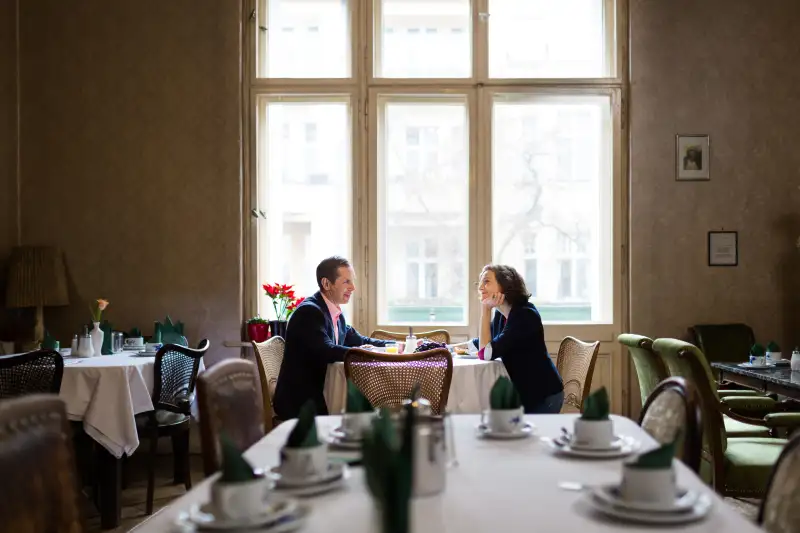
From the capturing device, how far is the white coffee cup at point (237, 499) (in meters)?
1.36

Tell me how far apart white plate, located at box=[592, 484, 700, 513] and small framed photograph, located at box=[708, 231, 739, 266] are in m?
5.07

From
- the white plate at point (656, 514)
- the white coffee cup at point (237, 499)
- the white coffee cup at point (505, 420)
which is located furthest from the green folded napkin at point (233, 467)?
the white coffee cup at point (505, 420)

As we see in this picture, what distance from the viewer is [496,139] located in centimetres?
634

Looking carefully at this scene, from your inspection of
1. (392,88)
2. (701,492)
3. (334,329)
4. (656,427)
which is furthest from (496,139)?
(701,492)

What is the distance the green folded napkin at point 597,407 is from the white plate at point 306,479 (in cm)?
63

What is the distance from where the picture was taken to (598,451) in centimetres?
190

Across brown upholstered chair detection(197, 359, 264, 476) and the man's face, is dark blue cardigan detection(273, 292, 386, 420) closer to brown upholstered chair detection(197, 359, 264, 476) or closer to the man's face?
the man's face

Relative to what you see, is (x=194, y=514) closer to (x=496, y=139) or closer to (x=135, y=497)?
(x=135, y=497)

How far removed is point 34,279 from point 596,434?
491 centimetres

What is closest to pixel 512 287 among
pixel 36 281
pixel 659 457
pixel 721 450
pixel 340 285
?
pixel 340 285

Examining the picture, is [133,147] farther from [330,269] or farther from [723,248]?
[723,248]

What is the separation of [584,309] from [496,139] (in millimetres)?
1500

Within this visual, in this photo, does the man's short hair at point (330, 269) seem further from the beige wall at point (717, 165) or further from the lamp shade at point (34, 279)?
the beige wall at point (717, 165)

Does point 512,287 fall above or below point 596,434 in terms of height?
above
